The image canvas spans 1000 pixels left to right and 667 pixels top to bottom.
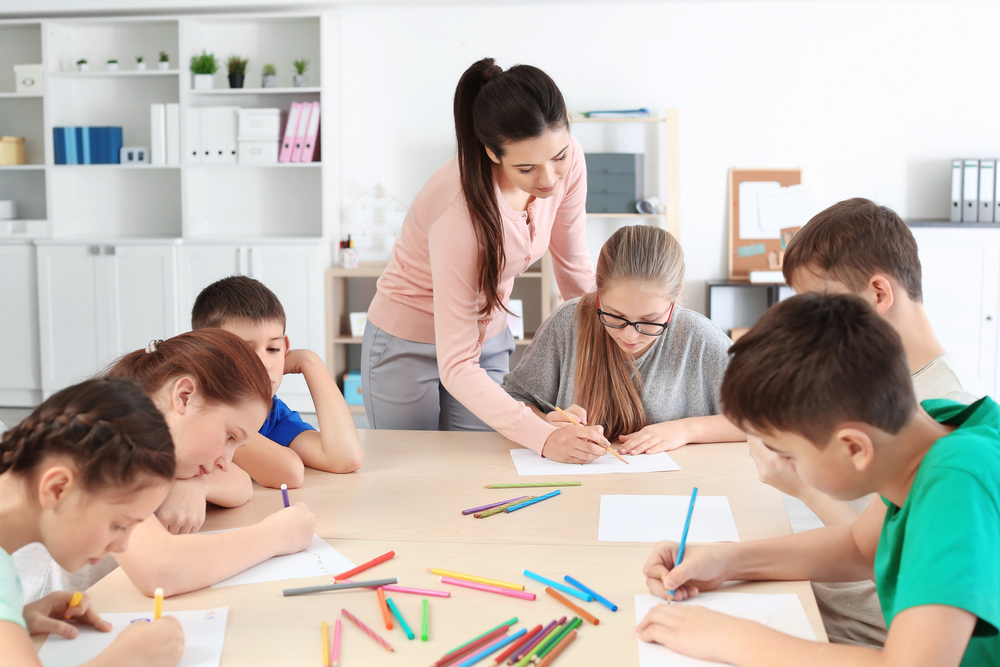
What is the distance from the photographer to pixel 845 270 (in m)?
1.33

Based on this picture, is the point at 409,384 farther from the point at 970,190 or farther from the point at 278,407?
the point at 970,190

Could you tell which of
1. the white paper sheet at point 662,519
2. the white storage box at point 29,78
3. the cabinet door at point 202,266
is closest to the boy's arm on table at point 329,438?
the white paper sheet at point 662,519

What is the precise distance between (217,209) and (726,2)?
309cm

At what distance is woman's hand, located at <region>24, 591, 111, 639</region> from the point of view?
908mm

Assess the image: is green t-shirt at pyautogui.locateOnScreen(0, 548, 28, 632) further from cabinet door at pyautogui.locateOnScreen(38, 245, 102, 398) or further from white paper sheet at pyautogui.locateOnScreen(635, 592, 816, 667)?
cabinet door at pyautogui.locateOnScreen(38, 245, 102, 398)

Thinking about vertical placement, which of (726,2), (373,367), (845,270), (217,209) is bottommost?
(373,367)

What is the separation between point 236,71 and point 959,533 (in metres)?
4.34

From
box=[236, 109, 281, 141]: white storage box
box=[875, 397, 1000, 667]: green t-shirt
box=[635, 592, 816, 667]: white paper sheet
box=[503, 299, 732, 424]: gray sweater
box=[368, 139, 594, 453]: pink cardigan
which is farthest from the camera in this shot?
box=[236, 109, 281, 141]: white storage box

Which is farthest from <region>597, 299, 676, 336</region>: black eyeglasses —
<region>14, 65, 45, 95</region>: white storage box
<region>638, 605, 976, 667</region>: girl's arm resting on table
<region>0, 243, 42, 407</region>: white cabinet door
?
<region>14, 65, 45, 95</region>: white storage box

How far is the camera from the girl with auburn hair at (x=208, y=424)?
1.07m

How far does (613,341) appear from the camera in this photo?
1.79 metres

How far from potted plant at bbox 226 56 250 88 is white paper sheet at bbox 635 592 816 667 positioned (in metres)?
4.08

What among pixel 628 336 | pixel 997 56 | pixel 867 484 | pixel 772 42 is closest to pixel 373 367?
pixel 628 336

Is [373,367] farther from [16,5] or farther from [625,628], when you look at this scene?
[16,5]
